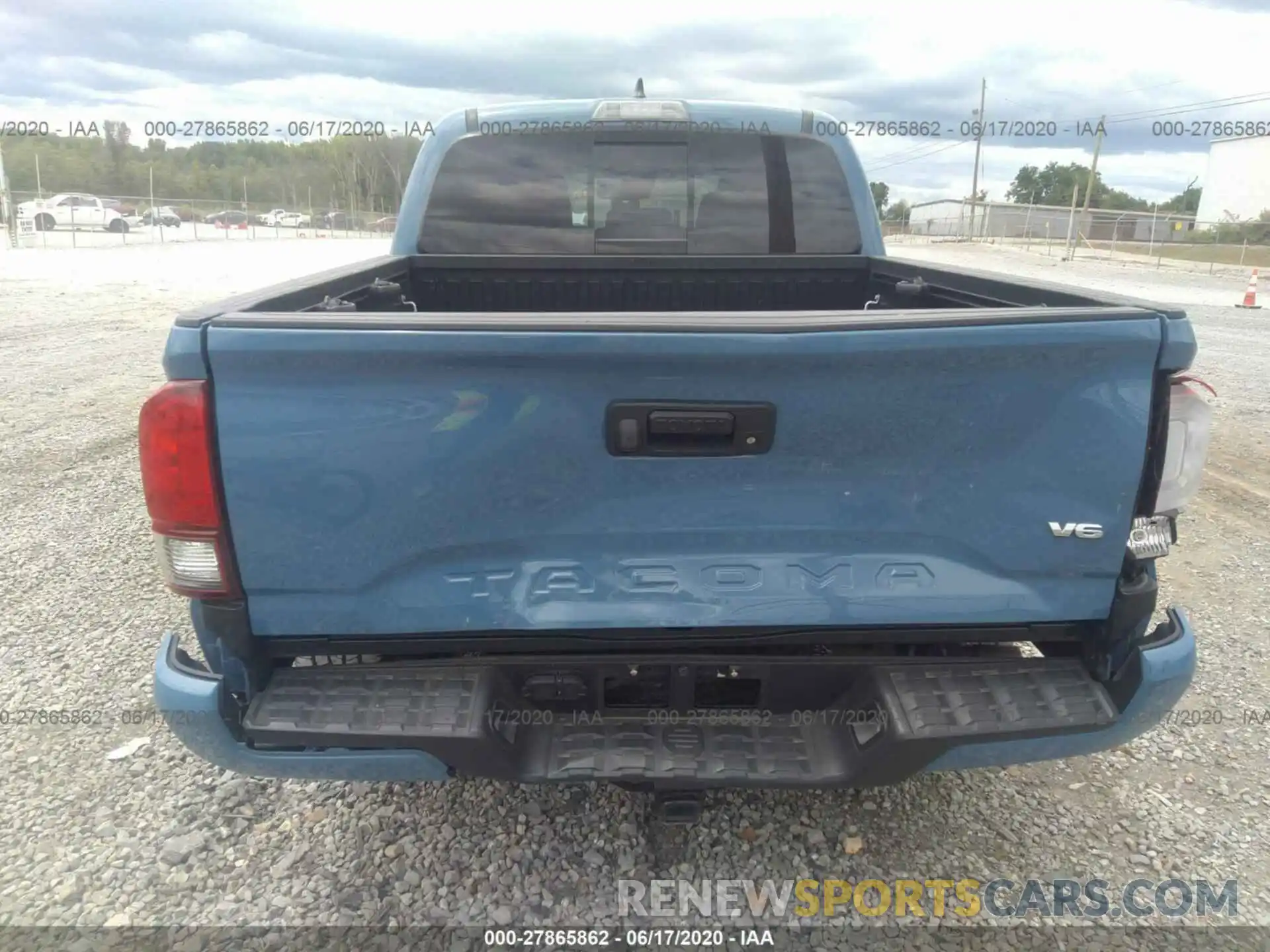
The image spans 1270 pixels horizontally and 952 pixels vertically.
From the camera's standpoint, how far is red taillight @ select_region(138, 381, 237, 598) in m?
1.80

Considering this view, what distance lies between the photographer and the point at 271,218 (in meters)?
46.7

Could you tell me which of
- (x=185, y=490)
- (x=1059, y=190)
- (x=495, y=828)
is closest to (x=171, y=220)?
(x=495, y=828)

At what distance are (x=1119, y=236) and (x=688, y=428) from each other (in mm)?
44647

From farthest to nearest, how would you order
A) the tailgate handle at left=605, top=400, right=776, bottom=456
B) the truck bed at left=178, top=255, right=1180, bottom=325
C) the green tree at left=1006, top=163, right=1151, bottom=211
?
the green tree at left=1006, top=163, right=1151, bottom=211, the truck bed at left=178, top=255, right=1180, bottom=325, the tailgate handle at left=605, top=400, right=776, bottom=456

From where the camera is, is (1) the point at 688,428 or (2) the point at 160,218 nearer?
(1) the point at 688,428

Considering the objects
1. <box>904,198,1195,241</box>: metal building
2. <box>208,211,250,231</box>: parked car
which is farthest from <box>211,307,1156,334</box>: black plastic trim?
<box>208,211,250,231</box>: parked car

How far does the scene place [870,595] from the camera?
1989 mm

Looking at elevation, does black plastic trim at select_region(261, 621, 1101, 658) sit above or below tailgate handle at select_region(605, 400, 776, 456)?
below

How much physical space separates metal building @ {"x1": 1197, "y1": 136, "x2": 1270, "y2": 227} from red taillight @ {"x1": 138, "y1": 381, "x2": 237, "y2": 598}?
2504 inches

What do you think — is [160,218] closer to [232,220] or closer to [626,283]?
[232,220]

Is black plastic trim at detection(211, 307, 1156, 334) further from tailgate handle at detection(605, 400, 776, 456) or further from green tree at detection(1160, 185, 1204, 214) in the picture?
green tree at detection(1160, 185, 1204, 214)

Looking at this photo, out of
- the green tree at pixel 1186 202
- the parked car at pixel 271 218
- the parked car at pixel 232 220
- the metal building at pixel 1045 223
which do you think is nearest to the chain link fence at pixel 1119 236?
the metal building at pixel 1045 223

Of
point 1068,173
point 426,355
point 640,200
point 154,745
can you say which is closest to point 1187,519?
point 640,200

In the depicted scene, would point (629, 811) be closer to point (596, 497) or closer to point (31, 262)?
point (596, 497)
